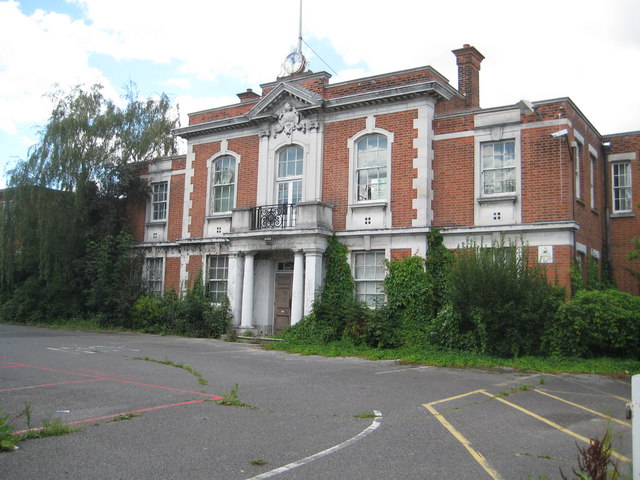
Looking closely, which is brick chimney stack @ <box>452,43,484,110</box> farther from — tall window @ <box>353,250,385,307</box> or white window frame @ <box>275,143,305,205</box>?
tall window @ <box>353,250,385,307</box>

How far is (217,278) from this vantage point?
71.4 ft

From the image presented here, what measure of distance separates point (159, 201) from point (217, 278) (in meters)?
5.05

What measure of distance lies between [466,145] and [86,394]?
42.1 feet

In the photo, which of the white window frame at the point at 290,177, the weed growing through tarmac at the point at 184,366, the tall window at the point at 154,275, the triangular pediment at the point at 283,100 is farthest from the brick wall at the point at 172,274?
the weed growing through tarmac at the point at 184,366

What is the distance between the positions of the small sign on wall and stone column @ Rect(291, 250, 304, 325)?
722cm

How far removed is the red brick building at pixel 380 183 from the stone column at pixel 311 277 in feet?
0.15

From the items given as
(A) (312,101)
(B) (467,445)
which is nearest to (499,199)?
(A) (312,101)

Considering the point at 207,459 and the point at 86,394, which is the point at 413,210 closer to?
the point at 86,394

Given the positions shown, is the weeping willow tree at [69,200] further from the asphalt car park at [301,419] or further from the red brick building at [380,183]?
the asphalt car park at [301,419]

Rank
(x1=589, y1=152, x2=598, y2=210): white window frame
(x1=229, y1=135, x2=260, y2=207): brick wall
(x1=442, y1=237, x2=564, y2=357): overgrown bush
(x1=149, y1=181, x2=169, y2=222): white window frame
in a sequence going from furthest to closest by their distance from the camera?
(x1=149, y1=181, x2=169, y2=222): white window frame
(x1=229, y1=135, x2=260, y2=207): brick wall
(x1=589, y1=152, x2=598, y2=210): white window frame
(x1=442, y1=237, x2=564, y2=357): overgrown bush

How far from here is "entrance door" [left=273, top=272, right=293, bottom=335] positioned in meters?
20.1

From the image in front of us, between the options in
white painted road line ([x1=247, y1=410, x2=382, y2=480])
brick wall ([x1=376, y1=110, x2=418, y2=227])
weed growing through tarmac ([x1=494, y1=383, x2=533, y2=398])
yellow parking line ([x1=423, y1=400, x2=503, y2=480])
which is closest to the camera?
white painted road line ([x1=247, y1=410, x2=382, y2=480])

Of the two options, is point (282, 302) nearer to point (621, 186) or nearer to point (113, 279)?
point (113, 279)

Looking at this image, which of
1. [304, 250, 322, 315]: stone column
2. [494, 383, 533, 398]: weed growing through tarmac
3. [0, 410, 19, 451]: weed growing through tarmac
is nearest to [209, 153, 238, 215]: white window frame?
[304, 250, 322, 315]: stone column
